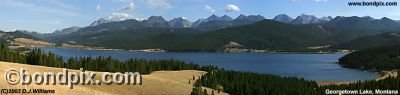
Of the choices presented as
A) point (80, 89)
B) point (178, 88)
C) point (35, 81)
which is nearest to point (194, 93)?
point (178, 88)

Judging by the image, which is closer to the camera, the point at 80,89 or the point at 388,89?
the point at 80,89

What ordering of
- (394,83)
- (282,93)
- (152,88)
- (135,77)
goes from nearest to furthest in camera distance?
(152,88) < (135,77) < (282,93) < (394,83)

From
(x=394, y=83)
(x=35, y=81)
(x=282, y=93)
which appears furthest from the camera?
(x=394, y=83)

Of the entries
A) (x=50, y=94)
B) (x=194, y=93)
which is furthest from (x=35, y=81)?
(x=194, y=93)

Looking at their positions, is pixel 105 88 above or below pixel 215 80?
above

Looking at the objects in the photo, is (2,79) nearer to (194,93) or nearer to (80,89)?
(80,89)

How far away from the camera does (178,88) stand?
353 ft

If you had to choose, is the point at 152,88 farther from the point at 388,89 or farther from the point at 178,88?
the point at 388,89

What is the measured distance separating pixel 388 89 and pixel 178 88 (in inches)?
3331

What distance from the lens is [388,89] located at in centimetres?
16338

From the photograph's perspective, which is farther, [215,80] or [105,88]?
[215,80]

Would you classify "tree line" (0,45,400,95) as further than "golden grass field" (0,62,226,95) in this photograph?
Yes

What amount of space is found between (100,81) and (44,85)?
69.5 ft

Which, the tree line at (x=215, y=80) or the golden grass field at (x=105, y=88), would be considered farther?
the tree line at (x=215, y=80)
